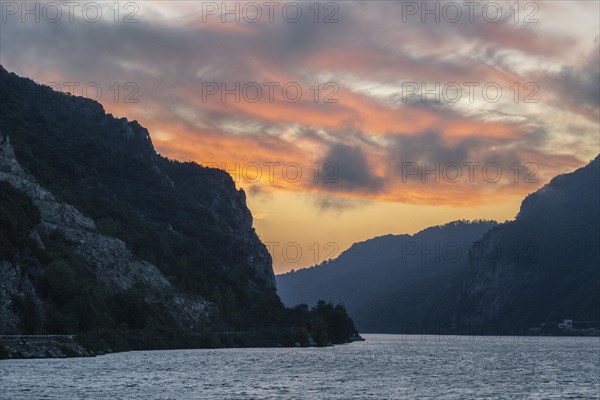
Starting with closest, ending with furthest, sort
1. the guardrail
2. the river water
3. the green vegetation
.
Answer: the river water
the guardrail
the green vegetation

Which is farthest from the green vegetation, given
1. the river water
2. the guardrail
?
the river water

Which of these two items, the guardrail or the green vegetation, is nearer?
the guardrail

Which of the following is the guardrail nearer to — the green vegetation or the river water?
the river water

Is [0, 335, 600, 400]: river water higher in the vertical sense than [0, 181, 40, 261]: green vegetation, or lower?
lower

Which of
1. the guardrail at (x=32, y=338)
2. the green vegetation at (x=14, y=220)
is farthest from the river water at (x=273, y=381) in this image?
the green vegetation at (x=14, y=220)

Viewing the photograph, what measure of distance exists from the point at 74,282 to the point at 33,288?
1375 centimetres

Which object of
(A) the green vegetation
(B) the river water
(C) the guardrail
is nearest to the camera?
(B) the river water

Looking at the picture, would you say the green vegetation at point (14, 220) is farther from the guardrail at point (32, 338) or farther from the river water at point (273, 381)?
the river water at point (273, 381)

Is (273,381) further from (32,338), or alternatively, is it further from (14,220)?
(14,220)

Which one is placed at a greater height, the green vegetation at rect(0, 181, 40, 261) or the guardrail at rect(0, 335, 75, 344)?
the green vegetation at rect(0, 181, 40, 261)

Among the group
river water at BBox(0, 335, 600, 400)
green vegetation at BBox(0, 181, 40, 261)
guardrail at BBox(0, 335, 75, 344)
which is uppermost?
green vegetation at BBox(0, 181, 40, 261)

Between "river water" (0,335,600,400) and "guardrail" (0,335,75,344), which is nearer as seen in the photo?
"river water" (0,335,600,400)

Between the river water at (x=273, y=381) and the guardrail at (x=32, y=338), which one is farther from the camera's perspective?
the guardrail at (x=32, y=338)

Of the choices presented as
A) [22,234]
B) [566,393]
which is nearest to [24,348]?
[22,234]
